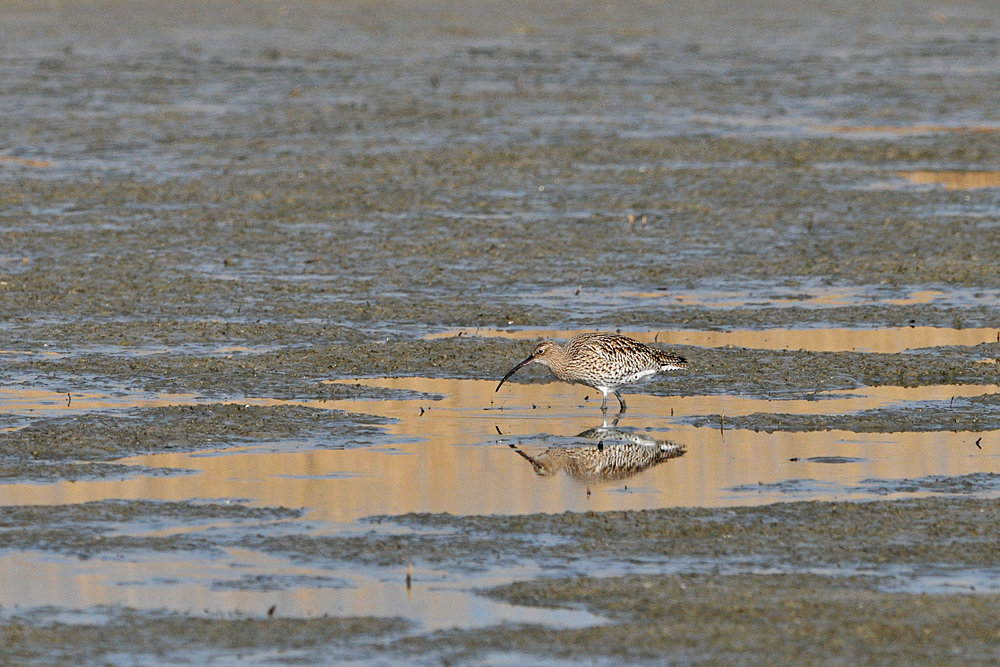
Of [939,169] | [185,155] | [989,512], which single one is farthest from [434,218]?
[989,512]

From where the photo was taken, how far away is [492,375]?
43.7 feet

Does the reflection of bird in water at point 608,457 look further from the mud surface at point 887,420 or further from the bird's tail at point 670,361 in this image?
the bird's tail at point 670,361

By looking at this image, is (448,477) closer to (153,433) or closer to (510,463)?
(510,463)

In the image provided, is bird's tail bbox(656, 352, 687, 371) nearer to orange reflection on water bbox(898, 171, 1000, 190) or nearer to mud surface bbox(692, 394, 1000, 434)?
mud surface bbox(692, 394, 1000, 434)

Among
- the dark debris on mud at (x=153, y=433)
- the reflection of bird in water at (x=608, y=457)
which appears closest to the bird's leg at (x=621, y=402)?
the reflection of bird in water at (x=608, y=457)

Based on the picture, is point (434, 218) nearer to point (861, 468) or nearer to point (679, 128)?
point (679, 128)

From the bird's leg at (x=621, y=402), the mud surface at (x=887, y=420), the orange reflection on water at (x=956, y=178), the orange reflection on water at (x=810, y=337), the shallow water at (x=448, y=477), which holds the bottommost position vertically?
the shallow water at (x=448, y=477)

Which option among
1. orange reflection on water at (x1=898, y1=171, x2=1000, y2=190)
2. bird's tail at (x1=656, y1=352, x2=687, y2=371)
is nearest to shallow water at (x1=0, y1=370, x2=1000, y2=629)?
bird's tail at (x1=656, y1=352, x2=687, y2=371)

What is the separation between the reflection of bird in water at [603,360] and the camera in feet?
40.2

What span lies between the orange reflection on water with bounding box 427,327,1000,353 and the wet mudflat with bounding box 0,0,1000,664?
2.3 inches

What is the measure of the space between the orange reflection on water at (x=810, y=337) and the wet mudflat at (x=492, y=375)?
0.06 metres

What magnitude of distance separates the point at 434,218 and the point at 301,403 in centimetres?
762

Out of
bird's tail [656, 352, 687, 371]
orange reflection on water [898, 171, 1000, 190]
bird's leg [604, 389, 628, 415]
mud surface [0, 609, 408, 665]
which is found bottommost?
mud surface [0, 609, 408, 665]

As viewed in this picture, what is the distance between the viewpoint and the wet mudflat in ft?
26.2
